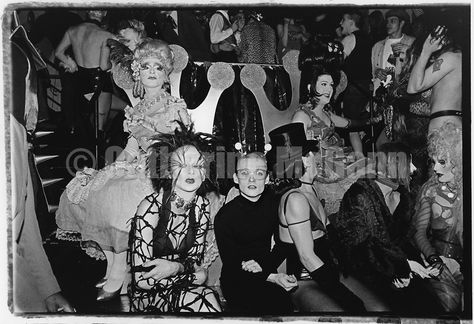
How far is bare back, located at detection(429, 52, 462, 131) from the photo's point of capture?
78.4 inches

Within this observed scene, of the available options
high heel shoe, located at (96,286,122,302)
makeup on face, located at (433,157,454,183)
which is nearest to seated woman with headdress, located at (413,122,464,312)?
makeup on face, located at (433,157,454,183)

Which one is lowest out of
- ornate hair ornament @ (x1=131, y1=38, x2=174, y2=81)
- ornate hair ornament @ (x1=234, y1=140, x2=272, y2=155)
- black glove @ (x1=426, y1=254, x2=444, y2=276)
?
black glove @ (x1=426, y1=254, x2=444, y2=276)

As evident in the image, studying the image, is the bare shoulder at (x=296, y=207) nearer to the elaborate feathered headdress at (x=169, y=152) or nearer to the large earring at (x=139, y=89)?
the elaborate feathered headdress at (x=169, y=152)

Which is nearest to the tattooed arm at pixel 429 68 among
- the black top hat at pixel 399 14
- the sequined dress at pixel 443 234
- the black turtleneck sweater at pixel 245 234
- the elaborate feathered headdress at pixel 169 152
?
the black top hat at pixel 399 14

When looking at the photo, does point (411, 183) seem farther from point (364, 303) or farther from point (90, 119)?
point (90, 119)

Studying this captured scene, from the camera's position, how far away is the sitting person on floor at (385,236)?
6.49 ft

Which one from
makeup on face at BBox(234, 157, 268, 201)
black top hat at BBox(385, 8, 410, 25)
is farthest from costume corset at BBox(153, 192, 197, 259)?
black top hat at BBox(385, 8, 410, 25)

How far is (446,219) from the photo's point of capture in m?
2.00

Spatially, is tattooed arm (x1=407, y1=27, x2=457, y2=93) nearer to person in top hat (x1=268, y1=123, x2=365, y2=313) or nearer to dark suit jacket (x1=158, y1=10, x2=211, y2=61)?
person in top hat (x1=268, y1=123, x2=365, y2=313)

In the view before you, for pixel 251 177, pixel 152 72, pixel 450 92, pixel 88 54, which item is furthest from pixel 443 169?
pixel 88 54

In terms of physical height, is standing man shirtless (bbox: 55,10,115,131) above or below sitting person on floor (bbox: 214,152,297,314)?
above

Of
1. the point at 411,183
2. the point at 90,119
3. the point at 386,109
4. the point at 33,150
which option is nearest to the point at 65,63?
the point at 90,119

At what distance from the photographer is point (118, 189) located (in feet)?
6.53

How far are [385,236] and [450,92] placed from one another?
66cm
